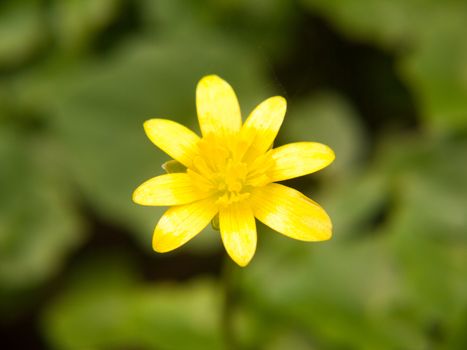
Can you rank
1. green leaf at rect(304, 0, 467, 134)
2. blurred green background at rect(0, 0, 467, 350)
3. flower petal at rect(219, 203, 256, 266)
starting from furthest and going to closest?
green leaf at rect(304, 0, 467, 134) < blurred green background at rect(0, 0, 467, 350) < flower petal at rect(219, 203, 256, 266)

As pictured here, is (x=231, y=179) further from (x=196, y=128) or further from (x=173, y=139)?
(x=196, y=128)

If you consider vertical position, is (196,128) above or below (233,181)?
above

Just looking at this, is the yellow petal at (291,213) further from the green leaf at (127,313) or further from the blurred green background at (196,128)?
the green leaf at (127,313)

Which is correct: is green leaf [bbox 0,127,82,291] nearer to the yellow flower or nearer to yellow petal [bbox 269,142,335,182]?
the yellow flower

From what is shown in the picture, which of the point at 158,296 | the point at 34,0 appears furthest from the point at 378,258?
the point at 34,0

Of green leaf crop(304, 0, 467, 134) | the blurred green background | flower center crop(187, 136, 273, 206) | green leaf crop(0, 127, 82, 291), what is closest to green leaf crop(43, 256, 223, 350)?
the blurred green background

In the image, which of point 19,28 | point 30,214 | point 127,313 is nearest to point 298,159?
point 127,313
